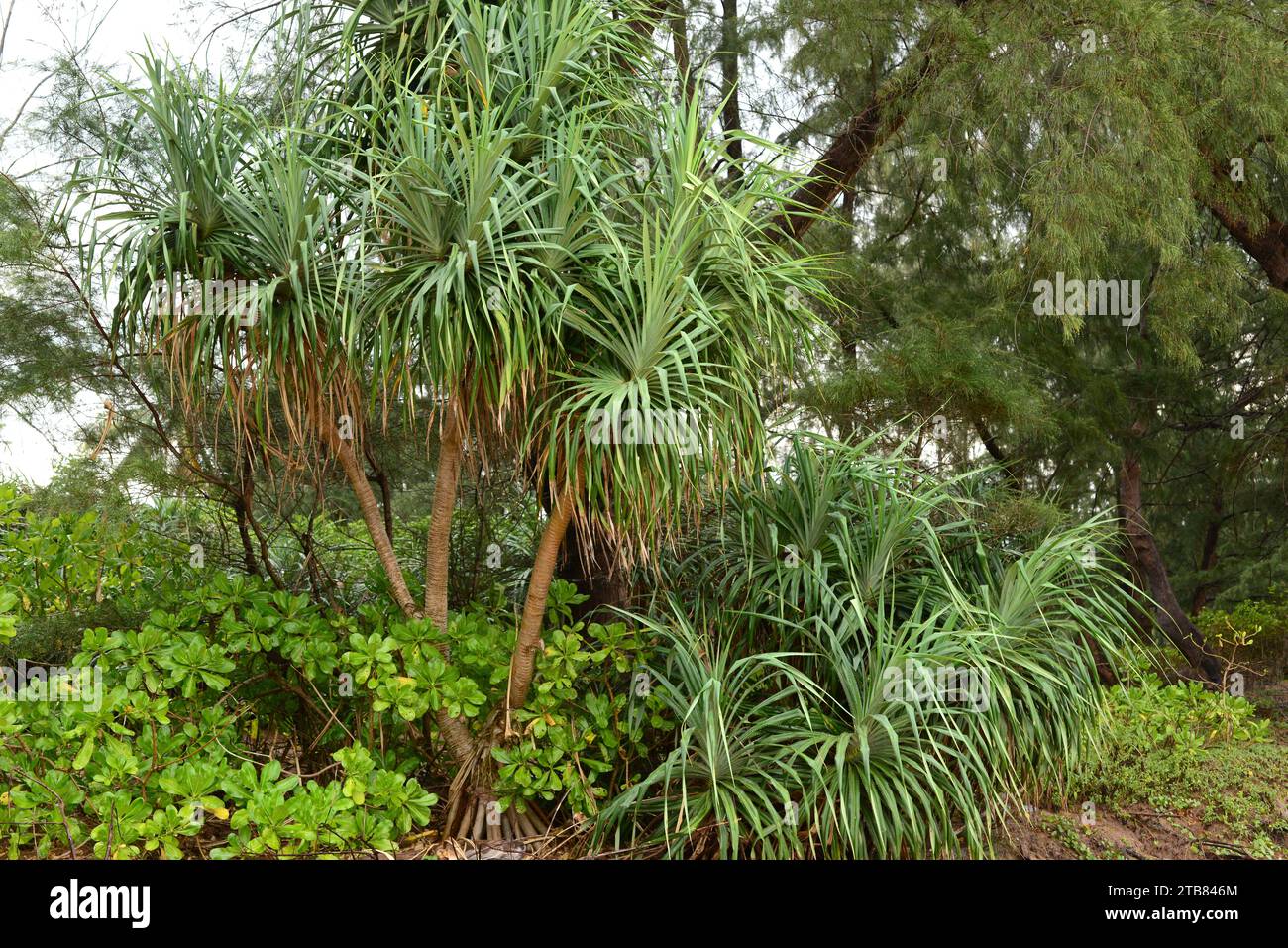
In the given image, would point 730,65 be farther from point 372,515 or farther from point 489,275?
A: point 372,515

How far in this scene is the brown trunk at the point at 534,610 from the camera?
12.8ft

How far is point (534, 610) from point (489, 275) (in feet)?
3.99

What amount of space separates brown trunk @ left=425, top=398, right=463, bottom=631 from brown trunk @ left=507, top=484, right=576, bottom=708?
1.13 ft

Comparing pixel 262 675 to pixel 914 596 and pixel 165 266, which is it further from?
pixel 914 596

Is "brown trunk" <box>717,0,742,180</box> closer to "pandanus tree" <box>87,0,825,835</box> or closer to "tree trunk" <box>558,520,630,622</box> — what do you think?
"pandanus tree" <box>87,0,825,835</box>

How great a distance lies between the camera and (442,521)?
13.2 ft

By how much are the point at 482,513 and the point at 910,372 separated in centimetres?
232

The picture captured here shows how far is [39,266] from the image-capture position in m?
4.65

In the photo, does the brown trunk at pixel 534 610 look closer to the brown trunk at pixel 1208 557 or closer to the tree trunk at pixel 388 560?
the tree trunk at pixel 388 560

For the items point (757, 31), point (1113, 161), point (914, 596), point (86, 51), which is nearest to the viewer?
point (914, 596)

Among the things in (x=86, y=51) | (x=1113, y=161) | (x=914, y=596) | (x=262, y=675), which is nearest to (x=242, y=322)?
(x=262, y=675)

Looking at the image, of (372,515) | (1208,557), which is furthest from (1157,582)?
(372,515)

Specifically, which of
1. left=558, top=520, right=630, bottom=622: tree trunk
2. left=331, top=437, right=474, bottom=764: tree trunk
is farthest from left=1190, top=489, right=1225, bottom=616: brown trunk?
left=331, top=437, right=474, bottom=764: tree trunk

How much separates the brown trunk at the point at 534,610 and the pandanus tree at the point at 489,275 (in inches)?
0.4
